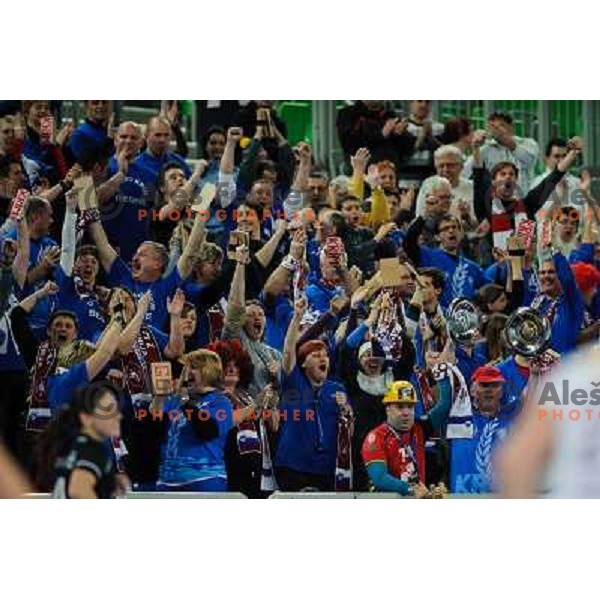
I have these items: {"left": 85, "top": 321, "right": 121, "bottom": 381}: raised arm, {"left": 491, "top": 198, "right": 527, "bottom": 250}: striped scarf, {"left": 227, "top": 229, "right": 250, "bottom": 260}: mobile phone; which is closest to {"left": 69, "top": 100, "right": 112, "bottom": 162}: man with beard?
{"left": 227, "top": 229, "right": 250, "bottom": 260}: mobile phone

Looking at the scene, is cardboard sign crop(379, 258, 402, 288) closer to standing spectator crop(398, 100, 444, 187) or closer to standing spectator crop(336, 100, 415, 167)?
standing spectator crop(398, 100, 444, 187)

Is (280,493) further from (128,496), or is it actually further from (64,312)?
(64,312)

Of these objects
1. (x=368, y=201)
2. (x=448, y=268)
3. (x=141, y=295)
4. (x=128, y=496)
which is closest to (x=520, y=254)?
(x=448, y=268)

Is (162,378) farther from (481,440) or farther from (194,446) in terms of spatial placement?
(481,440)

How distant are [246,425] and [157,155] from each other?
138 cm

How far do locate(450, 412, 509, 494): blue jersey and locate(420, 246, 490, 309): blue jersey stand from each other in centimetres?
58

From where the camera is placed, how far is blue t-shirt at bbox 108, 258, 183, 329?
5762mm

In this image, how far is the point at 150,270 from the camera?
577 centimetres

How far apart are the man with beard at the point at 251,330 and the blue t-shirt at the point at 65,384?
70cm

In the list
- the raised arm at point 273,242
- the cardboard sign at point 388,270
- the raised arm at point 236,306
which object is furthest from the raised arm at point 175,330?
the cardboard sign at point 388,270

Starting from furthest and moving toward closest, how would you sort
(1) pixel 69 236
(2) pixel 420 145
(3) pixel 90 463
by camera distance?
(2) pixel 420 145 → (1) pixel 69 236 → (3) pixel 90 463

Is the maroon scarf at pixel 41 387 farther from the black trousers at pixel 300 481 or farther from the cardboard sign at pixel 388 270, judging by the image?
the cardboard sign at pixel 388 270

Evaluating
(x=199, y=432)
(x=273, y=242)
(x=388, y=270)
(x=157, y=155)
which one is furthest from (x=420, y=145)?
(x=199, y=432)

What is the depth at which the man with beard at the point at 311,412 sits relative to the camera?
226 inches
